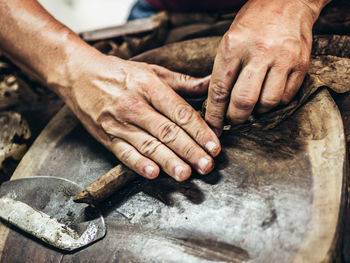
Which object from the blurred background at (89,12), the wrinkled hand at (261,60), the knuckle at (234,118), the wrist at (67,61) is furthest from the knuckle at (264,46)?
the blurred background at (89,12)

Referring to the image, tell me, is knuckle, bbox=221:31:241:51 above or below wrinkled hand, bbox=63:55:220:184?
above

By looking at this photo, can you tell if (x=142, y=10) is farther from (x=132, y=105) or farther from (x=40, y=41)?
(x=132, y=105)

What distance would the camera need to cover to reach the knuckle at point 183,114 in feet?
3.49

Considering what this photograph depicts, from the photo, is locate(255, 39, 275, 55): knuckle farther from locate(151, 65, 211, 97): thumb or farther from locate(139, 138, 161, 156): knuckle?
locate(139, 138, 161, 156): knuckle

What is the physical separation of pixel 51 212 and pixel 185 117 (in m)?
0.63

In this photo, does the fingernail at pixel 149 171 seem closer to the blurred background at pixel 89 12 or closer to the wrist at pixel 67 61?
the wrist at pixel 67 61

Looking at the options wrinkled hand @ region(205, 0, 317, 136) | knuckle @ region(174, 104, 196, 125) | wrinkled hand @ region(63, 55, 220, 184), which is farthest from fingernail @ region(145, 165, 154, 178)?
wrinkled hand @ region(205, 0, 317, 136)

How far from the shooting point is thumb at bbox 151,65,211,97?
124 centimetres

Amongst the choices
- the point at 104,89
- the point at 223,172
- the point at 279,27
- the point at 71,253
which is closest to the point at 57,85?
the point at 104,89

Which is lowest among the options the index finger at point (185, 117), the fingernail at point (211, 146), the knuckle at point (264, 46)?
the fingernail at point (211, 146)

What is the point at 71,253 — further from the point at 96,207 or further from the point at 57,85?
the point at 57,85

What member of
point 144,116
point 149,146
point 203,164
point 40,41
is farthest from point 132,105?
point 40,41

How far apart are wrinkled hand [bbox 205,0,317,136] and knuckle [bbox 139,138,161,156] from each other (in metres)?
0.27

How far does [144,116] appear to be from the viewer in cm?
113
